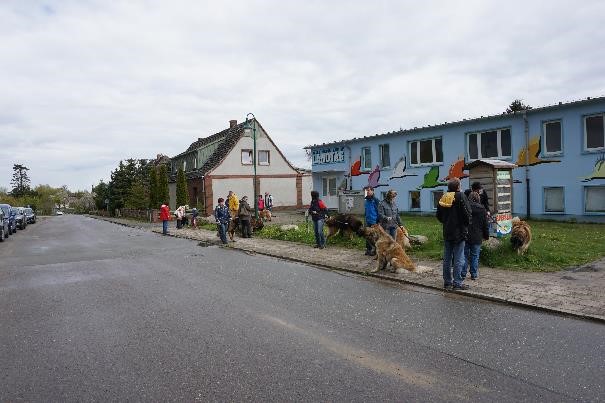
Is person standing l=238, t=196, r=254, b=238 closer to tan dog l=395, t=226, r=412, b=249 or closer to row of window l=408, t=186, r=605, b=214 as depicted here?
tan dog l=395, t=226, r=412, b=249

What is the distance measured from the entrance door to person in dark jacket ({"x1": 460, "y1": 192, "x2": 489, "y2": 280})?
23576 mm

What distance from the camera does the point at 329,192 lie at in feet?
110

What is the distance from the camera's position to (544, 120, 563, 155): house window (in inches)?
801

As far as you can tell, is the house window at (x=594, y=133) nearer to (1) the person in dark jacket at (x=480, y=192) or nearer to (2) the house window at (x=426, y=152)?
(2) the house window at (x=426, y=152)

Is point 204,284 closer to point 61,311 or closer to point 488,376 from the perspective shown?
point 61,311

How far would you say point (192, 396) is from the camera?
4.10 m

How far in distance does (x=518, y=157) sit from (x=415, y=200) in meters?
6.69

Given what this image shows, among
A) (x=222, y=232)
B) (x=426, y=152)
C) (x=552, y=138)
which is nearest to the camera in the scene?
(x=222, y=232)

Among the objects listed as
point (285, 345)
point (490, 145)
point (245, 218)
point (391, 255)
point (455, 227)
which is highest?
point (490, 145)

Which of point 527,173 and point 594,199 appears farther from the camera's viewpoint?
point 527,173

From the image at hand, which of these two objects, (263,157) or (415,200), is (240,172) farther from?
(415,200)

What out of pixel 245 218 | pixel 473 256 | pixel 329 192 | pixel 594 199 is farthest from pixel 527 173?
pixel 329 192

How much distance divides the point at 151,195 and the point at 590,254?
37.9 metres

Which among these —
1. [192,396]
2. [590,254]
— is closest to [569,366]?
Answer: [192,396]
